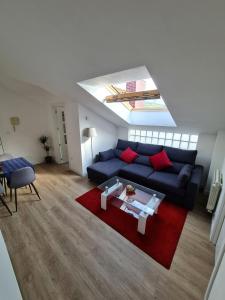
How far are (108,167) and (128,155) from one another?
2.37 feet

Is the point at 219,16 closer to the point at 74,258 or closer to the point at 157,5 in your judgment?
the point at 157,5

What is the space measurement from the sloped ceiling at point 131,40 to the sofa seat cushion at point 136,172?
1583 mm

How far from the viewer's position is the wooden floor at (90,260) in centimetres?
139

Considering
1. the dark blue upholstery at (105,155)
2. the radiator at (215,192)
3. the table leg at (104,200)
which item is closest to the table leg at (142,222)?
the table leg at (104,200)

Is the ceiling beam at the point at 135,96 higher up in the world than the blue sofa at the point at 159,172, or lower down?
higher up

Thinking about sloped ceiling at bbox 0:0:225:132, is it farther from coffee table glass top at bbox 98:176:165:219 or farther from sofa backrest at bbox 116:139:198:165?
coffee table glass top at bbox 98:176:165:219

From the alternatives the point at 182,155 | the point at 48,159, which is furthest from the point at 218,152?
the point at 48,159

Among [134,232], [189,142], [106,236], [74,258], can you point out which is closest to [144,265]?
[134,232]

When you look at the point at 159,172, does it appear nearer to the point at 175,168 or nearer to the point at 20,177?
the point at 175,168

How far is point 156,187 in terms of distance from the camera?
9.24ft

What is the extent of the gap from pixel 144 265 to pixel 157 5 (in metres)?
2.49

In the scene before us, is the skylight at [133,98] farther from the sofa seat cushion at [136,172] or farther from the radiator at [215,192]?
the radiator at [215,192]

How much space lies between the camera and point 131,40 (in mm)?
1286

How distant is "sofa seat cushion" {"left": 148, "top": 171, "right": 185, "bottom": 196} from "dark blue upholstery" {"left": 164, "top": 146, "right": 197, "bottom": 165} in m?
0.43
